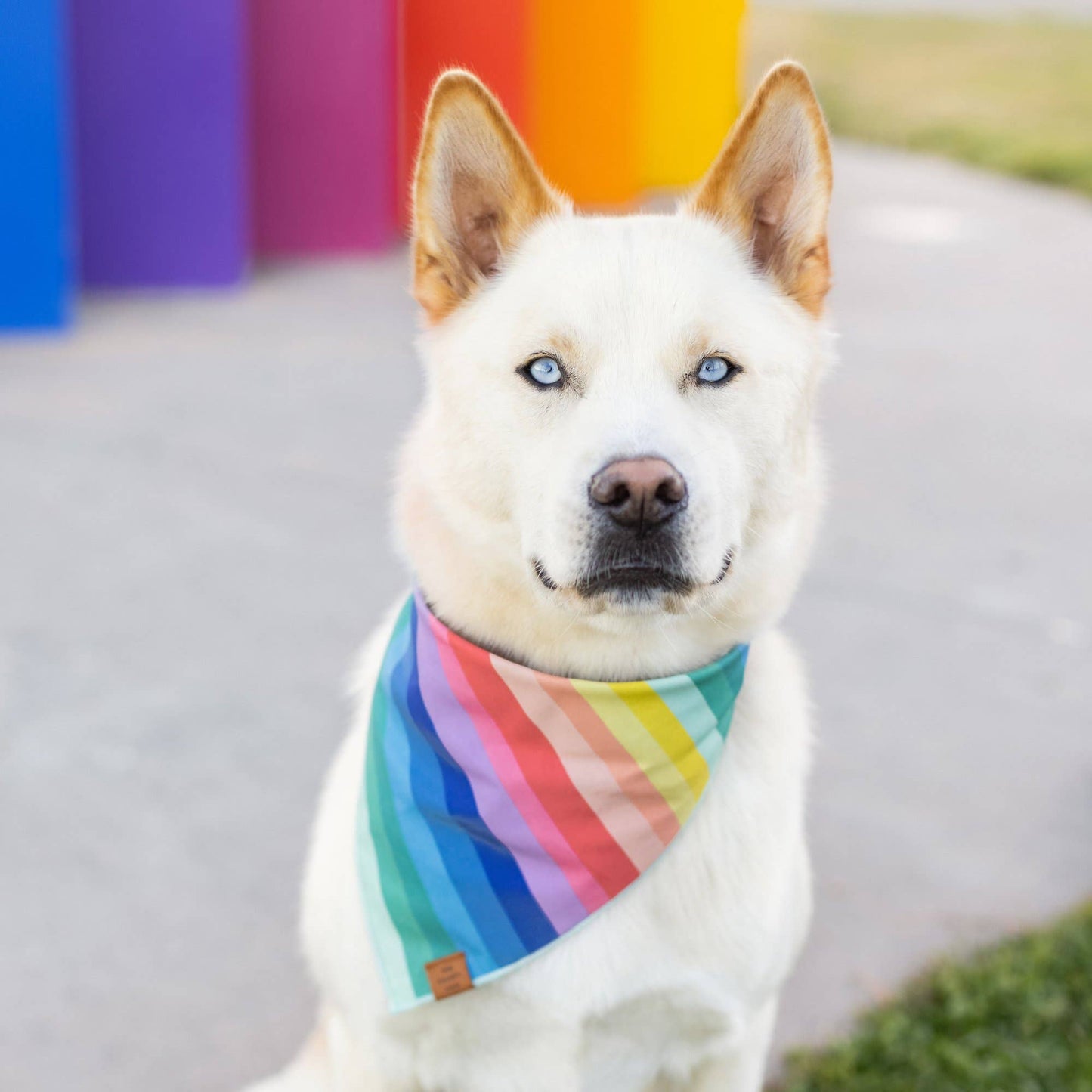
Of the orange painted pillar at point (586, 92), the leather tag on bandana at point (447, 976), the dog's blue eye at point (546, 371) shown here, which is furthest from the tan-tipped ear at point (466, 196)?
the orange painted pillar at point (586, 92)

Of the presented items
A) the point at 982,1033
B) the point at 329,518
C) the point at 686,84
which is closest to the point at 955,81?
the point at 686,84

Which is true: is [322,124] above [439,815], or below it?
below

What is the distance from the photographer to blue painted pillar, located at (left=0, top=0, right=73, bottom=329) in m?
5.59

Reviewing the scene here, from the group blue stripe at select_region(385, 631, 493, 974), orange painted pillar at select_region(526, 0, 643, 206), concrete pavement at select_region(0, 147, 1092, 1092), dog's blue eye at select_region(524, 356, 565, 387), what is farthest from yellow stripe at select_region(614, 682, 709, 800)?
orange painted pillar at select_region(526, 0, 643, 206)

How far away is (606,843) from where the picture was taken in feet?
6.58

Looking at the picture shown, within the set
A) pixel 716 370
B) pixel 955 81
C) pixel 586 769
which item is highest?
pixel 716 370

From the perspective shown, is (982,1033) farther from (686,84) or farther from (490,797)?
(686,84)

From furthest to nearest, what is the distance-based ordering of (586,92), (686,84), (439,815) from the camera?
1. (686,84)
2. (586,92)
3. (439,815)

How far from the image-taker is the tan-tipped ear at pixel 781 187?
6.00 ft

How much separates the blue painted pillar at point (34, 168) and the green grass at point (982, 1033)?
15.2ft

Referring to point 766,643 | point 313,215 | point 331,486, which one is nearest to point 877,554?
point 331,486

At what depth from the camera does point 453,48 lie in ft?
24.2

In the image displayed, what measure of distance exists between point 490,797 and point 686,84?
7448 millimetres

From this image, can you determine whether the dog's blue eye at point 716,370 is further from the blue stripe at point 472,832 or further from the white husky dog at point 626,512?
the blue stripe at point 472,832
